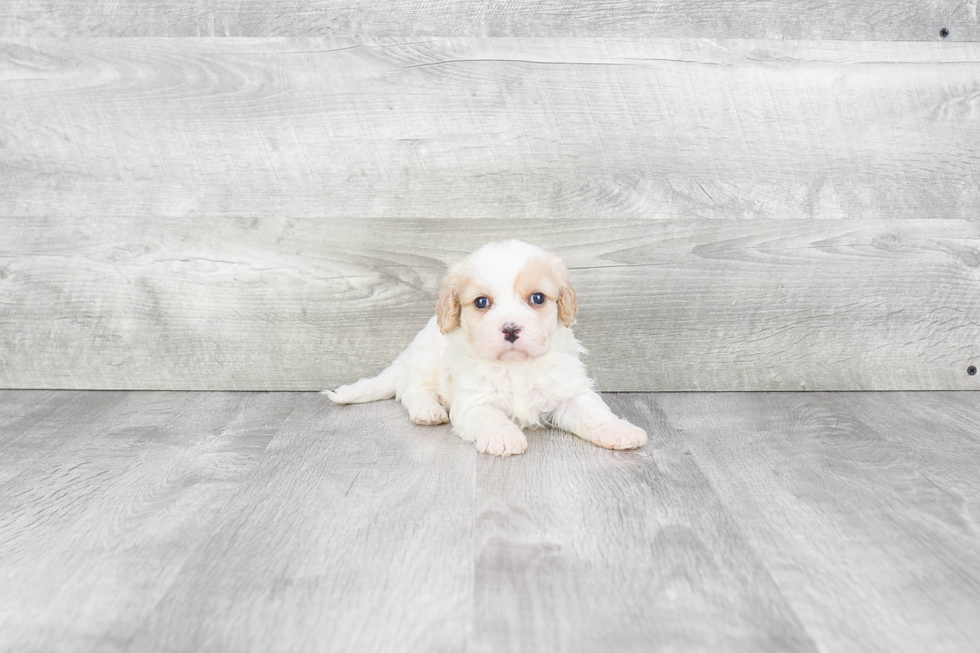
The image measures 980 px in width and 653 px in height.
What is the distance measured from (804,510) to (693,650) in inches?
21.4

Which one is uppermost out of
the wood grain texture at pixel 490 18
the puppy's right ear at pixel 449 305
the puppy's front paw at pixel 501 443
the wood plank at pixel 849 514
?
the wood grain texture at pixel 490 18

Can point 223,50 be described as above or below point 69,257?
above

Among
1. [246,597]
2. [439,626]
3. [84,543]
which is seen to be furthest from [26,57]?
[439,626]

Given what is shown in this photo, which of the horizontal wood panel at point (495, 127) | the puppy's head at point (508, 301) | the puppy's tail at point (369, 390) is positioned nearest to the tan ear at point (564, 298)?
the puppy's head at point (508, 301)

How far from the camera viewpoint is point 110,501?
1537mm

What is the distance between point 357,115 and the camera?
2.28 meters

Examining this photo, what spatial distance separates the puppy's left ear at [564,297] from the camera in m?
1.92

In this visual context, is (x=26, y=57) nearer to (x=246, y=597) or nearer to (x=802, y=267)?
(x=246, y=597)

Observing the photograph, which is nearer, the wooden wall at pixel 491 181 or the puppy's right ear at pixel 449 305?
the puppy's right ear at pixel 449 305

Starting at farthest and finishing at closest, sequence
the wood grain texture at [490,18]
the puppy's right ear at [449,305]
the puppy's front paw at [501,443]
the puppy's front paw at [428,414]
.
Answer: the wood grain texture at [490,18] < the puppy's front paw at [428,414] < the puppy's right ear at [449,305] < the puppy's front paw at [501,443]

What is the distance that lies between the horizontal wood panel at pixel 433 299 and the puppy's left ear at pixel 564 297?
39 centimetres

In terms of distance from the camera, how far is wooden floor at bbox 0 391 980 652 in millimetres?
1078

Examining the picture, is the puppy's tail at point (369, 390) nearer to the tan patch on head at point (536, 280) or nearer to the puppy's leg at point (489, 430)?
the puppy's leg at point (489, 430)

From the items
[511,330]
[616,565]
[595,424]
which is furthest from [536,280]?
[616,565]
